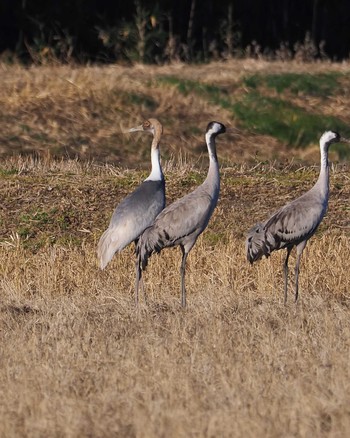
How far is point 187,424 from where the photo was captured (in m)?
6.02

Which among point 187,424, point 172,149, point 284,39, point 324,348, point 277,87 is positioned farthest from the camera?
point 284,39

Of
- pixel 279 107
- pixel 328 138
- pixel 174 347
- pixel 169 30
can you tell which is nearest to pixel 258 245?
pixel 328 138

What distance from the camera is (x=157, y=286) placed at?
1112 centimetres

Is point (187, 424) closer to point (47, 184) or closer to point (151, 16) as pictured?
point (47, 184)

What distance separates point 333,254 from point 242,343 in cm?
340

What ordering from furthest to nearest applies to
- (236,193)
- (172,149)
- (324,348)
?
1. (172,149)
2. (236,193)
3. (324,348)

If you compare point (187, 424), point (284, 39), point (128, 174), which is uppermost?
point (187, 424)

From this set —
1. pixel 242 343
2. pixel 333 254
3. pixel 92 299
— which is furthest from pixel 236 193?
pixel 242 343

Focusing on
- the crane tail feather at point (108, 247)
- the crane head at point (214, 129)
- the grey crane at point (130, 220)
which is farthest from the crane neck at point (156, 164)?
the crane tail feather at point (108, 247)

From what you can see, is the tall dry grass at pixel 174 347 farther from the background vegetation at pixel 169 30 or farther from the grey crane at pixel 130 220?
the background vegetation at pixel 169 30

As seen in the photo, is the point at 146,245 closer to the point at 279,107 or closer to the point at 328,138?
the point at 328,138

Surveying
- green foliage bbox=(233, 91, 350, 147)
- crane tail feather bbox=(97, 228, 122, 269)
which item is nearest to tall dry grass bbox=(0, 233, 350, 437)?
crane tail feather bbox=(97, 228, 122, 269)

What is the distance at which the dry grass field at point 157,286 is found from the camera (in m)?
6.32

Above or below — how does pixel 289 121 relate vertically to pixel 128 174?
A: below
